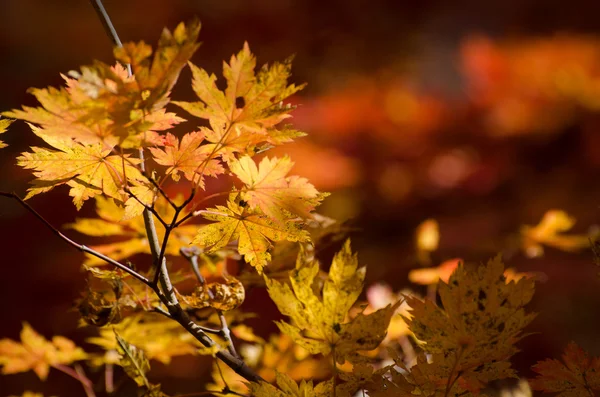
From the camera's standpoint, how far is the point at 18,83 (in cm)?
271

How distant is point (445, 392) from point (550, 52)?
11.4ft

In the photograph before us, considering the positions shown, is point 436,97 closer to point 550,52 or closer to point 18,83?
point 550,52

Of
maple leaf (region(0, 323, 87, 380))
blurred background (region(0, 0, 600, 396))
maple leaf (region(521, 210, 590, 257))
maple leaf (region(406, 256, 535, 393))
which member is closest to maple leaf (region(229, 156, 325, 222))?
maple leaf (region(406, 256, 535, 393))

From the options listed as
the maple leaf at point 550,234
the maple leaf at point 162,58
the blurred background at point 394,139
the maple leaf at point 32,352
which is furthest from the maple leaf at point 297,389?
the blurred background at point 394,139

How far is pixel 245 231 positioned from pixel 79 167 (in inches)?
6.0

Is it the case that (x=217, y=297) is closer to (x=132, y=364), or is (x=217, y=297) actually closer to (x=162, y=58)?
(x=132, y=364)

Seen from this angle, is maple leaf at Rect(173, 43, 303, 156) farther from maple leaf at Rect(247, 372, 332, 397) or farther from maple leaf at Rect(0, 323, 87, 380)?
maple leaf at Rect(0, 323, 87, 380)

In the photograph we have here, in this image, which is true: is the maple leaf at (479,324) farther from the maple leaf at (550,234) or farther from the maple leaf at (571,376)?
the maple leaf at (550,234)

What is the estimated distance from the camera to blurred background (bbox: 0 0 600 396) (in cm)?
223

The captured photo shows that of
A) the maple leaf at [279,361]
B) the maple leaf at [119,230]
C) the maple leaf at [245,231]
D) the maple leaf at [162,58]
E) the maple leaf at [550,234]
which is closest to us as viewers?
the maple leaf at [162,58]

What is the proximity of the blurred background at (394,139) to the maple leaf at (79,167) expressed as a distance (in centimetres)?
174

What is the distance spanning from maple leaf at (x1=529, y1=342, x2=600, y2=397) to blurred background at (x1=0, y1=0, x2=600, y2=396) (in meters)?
1.69

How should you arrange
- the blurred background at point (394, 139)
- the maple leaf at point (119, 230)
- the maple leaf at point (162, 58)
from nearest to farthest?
the maple leaf at point (162, 58) < the maple leaf at point (119, 230) < the blurred background at point (394, 139)

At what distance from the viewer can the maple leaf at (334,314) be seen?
1.43 feet
